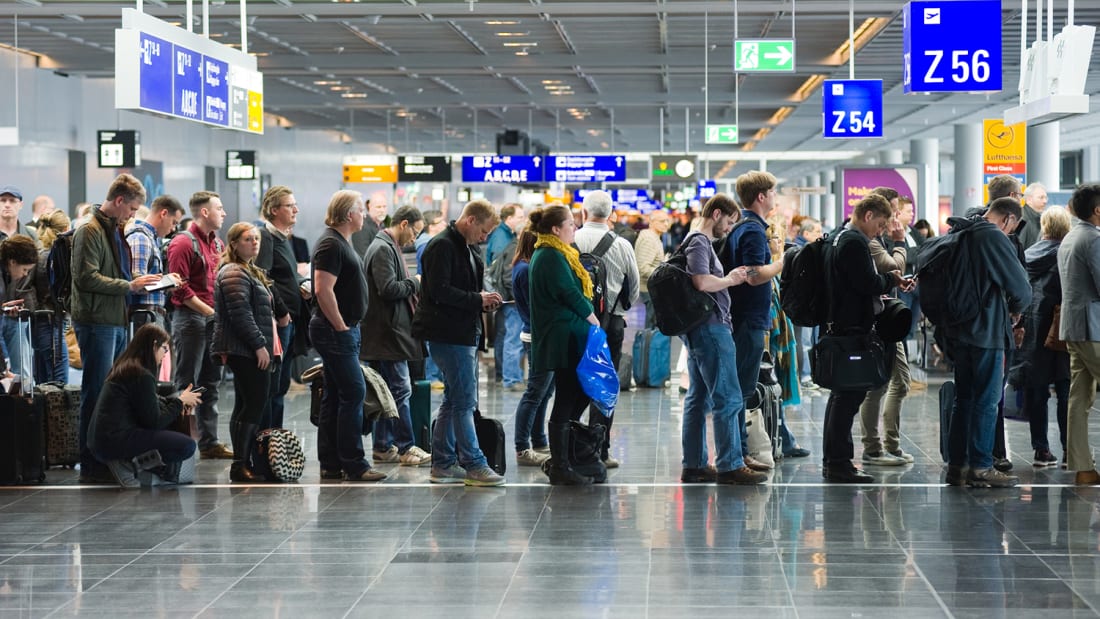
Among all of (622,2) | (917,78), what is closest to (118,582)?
(917,78)

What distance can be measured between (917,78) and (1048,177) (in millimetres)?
15465

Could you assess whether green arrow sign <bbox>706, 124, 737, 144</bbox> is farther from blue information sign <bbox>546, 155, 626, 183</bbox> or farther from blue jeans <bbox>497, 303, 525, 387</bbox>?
blue jeans <bbox>497, 303, 525, 387</bbox>

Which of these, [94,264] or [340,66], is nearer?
[94,264]

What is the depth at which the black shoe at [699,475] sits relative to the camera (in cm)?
773

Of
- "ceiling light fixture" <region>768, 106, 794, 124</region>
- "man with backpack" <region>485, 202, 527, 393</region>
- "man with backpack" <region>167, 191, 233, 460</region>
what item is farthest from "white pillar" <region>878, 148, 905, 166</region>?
"man with backpack" <region>167, 191, 233, 460</region>

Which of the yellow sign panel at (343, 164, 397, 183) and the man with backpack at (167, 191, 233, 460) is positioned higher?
the yellow sign panel at (343, 164, 397, 183)

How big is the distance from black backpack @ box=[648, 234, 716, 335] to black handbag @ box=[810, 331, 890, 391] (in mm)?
704

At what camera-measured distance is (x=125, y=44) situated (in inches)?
360

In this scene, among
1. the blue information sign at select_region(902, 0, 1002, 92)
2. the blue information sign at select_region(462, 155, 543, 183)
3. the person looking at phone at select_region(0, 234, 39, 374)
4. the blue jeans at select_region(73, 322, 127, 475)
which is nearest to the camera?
the blue jeans at select_region(73, 322, 127, 475)

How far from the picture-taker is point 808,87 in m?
25.0

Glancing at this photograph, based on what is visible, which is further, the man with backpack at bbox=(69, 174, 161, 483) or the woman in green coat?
the man with backpack at bbox=(69, 174, 161, 483)

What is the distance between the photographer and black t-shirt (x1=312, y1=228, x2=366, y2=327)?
7.65 meters

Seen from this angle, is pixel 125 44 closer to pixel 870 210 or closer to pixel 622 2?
pixel 870 210

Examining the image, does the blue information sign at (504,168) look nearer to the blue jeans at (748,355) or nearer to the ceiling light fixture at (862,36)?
the ceiling light fixture at (862,36)
